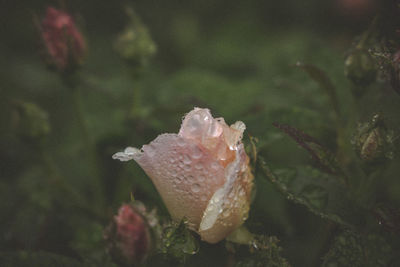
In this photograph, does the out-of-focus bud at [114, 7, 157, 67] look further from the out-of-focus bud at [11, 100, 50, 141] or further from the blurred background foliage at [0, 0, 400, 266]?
the out-of-focus bud at [11, 100, 50, 141]

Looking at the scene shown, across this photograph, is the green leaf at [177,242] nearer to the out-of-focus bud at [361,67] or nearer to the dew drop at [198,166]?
the dew drop at [198,166]

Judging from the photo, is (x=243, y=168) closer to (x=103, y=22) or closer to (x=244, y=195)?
(x=244, y=195)

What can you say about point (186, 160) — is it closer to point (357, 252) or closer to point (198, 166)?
point (198, 166)

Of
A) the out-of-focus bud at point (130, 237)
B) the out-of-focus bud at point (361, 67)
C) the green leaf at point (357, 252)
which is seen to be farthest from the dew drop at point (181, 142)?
the out-of-focus bud at point (361, 67)

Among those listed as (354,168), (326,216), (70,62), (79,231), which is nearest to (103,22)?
(70,62)

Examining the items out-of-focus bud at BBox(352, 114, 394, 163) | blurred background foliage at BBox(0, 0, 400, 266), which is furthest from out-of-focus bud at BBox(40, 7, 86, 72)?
out-of-focus bud at BBox(352, 114, 394, 163)

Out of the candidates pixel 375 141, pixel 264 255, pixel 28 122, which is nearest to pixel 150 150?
pixel 264 255
